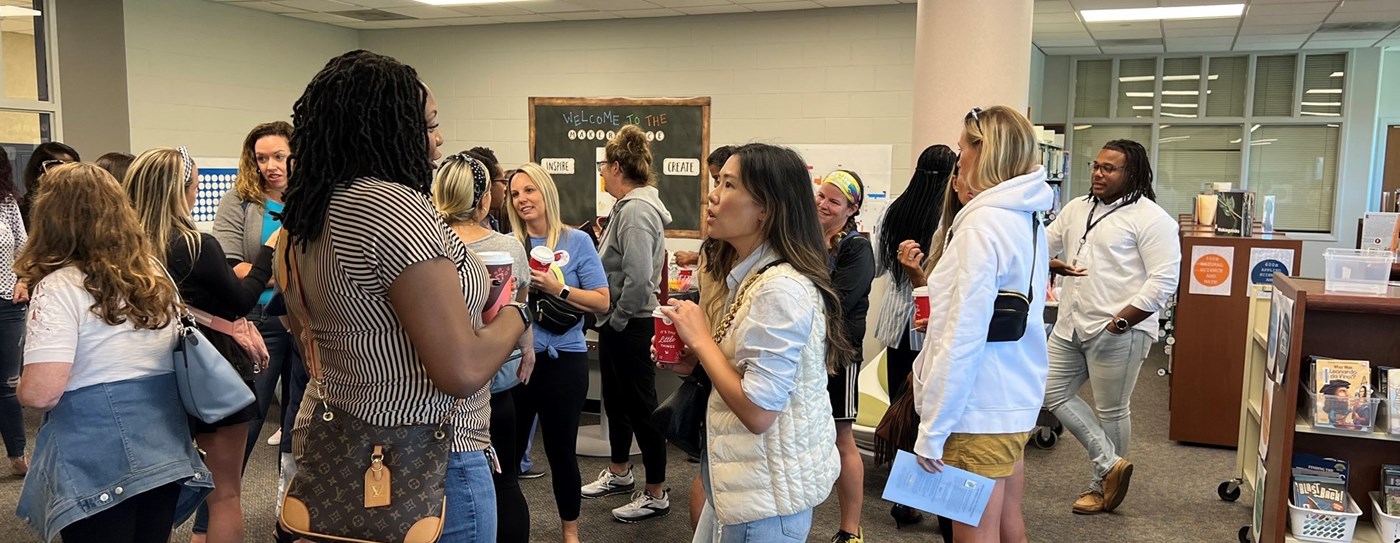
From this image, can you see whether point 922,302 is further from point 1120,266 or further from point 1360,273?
point 1120,266

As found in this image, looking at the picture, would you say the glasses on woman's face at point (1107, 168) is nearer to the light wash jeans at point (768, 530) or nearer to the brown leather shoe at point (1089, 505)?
the brown leather shoe at point (1089, 505)

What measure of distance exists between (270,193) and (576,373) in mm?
1415

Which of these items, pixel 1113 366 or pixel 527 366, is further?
pixel 1113 366

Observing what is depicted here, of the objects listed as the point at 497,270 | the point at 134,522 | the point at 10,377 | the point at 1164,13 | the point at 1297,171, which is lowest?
the point at 10,377

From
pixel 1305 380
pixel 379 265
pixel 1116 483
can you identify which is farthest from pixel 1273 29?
pixel 379 265

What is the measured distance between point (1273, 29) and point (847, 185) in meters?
7.05

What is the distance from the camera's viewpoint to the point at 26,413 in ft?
17.9

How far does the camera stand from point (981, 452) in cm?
220

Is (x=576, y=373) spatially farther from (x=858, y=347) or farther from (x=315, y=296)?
(x=315, y=296)

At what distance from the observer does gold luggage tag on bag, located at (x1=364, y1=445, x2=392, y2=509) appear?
143 centimetres

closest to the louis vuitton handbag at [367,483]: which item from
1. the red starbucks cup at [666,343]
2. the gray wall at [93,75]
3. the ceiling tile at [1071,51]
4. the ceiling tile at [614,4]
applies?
the red starbucks cup at [666,343]

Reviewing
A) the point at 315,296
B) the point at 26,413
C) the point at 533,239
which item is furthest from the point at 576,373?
the point at 26,413

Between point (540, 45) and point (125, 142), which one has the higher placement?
point (540, 45)

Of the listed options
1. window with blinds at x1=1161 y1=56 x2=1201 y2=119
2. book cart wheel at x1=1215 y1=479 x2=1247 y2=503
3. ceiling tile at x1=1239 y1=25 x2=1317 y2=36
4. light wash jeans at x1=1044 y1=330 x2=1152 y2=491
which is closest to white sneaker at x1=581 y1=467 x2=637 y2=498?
light wash jeans at x1=1044 y1=330 x2=1152 y2=491
